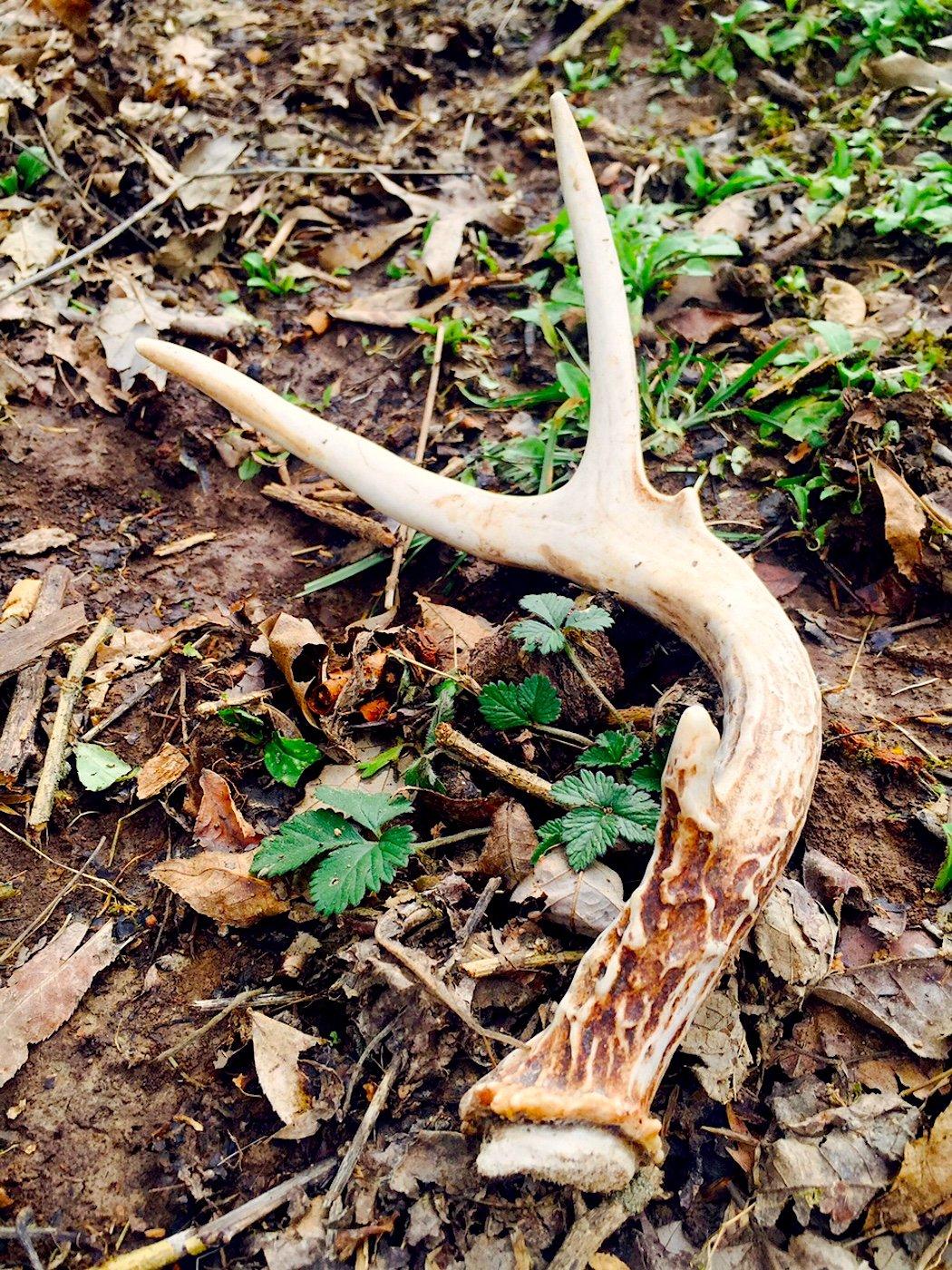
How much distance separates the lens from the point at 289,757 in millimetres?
2504

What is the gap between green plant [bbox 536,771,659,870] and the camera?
2115 millimetres

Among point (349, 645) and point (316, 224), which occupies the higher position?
point (316, 224)

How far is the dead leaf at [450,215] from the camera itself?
390cm

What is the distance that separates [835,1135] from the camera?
183cm

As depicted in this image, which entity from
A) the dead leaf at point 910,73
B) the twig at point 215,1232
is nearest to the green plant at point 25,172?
the dead leaf at point 910,73

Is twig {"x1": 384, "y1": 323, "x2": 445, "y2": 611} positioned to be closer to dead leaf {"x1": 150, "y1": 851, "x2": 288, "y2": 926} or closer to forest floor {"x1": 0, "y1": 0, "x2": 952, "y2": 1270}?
forest floor {"x1": 0, "y1": 0, "x2": 952, "y2": 1270}

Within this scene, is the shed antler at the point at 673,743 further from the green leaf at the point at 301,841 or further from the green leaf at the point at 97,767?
the green leaf at the point at 97,767

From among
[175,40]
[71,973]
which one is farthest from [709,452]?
[175,40]

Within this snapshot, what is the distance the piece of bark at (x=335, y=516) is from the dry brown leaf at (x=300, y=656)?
475 millimetres

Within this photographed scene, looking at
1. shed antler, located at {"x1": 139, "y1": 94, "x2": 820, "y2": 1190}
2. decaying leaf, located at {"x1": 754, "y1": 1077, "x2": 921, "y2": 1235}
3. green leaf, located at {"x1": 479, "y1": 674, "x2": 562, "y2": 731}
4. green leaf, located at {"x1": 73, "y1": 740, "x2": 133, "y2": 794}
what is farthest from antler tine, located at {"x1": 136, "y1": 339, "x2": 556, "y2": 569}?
decaying leaf, located at {"x1": 754, "y1": 1077, "x2": 921, "y2": 1235}

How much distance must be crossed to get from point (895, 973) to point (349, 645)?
1.75 metres

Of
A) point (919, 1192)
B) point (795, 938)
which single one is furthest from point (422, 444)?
point (919, 1192)

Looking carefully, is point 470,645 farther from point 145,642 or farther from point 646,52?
point 646,52

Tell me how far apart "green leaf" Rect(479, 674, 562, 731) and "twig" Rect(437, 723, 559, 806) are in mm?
87
